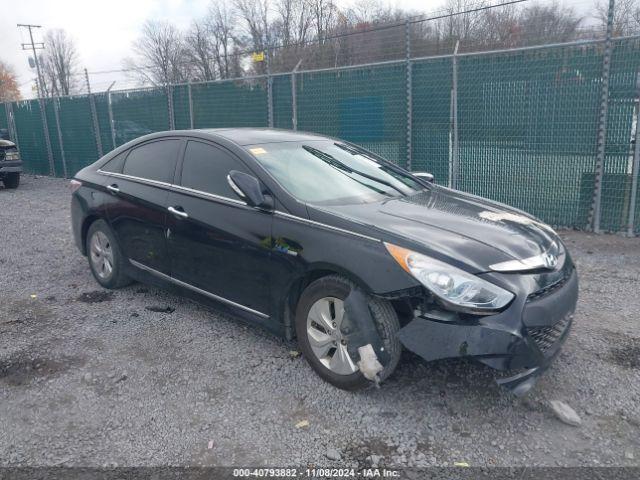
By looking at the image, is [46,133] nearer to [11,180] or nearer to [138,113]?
[11,180]

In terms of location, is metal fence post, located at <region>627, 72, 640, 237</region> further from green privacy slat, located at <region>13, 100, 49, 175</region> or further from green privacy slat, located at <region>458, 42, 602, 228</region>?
green privacy slat, located at <region>13, 100, 49, 175</region>

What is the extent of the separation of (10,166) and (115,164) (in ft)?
32.7

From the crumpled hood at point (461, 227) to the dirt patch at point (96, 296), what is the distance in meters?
2.76

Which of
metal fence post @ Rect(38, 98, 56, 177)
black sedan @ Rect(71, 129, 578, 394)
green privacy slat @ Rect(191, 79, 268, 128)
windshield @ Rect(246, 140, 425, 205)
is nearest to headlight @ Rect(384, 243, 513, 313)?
black sedan @ Rect(71, 129, 578, 394)

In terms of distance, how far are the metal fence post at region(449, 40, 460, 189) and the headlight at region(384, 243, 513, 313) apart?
5547 mm

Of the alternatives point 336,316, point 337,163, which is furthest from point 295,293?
point 337,163

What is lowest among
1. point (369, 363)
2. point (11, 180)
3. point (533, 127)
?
point (11, 180)

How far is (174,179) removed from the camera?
451cm

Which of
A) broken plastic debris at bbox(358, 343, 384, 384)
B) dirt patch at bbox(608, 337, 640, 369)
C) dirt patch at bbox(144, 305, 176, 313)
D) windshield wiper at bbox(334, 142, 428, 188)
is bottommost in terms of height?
dirt patch at bbox(608, 337, 640, 369)

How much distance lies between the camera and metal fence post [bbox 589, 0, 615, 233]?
270 inches

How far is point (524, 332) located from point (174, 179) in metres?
2.95

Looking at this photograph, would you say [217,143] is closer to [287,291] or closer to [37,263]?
[287,291]

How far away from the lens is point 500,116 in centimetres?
780

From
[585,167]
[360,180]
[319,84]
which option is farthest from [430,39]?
[360,180]
